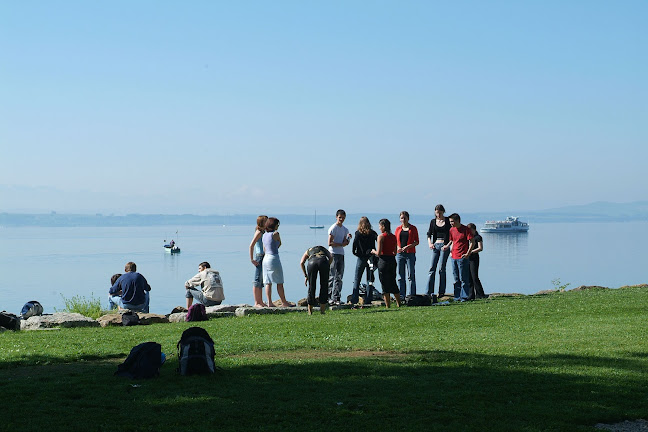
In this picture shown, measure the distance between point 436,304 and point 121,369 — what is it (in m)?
10.3

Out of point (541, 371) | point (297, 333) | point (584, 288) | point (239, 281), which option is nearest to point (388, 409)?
point (541, 371)

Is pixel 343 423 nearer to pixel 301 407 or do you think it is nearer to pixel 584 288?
pixel 301 407

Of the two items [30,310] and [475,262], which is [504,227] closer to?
[475,262]

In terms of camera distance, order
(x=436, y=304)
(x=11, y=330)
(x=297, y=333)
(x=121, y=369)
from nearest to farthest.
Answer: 1. (x=121, y=369)
2. (x=297, y=333)
3. (x=11, y=330)
4. (x=436, y=304)

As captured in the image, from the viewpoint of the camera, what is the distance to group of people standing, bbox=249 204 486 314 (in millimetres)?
16688

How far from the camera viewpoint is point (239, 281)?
45.8 metres

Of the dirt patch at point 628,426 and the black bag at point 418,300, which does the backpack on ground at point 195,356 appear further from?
the black bag at point 418,300

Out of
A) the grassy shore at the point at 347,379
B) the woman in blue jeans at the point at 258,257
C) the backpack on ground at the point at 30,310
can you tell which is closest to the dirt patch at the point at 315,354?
the grassy shore at the point at 347,379

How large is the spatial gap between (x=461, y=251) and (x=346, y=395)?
36.9 ft

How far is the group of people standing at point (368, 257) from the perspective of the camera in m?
16.7

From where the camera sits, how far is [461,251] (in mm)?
19094

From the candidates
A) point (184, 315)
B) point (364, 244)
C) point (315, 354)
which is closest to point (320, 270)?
point (364, 244)

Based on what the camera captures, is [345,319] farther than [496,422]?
Yes

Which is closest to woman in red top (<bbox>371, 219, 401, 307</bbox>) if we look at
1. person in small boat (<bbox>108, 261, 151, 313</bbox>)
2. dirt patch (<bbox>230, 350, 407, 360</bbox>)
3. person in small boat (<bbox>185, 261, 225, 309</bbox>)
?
person in small boat (<bbox>185, 261, 225, 309</bbox>)
